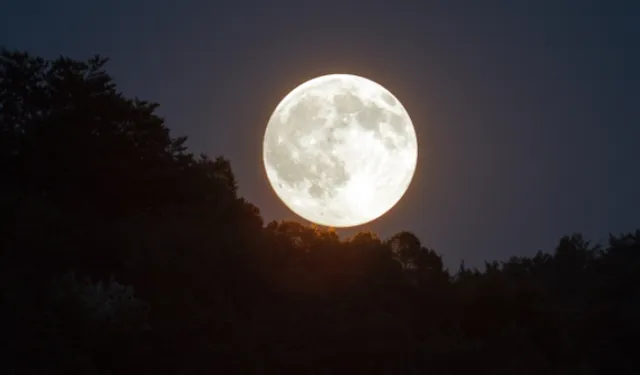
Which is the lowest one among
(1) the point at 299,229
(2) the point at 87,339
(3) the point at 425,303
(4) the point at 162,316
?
(2) the point at 87,339

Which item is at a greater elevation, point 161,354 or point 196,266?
point 196,266

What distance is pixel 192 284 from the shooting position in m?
30.9

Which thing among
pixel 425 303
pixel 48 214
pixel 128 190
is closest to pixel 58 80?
pixel 128 190

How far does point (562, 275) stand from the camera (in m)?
62.8

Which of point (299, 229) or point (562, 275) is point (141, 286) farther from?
point (562, 275)

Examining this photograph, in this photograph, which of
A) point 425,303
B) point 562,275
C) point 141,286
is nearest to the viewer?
point 141,286

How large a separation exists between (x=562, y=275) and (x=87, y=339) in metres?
43.1

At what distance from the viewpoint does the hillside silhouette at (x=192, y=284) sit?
26.3 meters

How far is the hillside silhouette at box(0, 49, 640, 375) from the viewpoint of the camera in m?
26.3

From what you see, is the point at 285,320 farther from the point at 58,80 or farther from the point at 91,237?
the point at 58,80

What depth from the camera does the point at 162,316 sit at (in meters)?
28.3

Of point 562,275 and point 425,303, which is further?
point 562,275

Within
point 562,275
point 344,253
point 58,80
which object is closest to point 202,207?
point 344,253

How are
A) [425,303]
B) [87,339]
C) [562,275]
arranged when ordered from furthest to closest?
[562,275] < [425,303] < [87,339]
